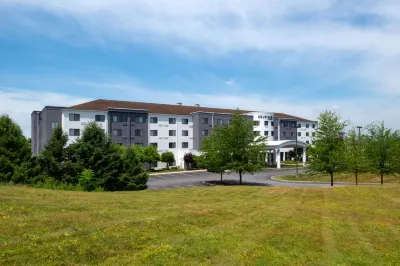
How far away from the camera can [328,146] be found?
100 ft

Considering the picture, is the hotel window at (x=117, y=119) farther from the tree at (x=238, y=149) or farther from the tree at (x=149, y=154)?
the tree at (x=238, y=149)

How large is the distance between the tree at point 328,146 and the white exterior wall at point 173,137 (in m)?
34.1

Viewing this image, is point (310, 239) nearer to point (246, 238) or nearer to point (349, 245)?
point (349, 245)

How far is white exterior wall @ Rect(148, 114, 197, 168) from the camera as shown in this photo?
62625mm

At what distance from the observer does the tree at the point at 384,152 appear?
33531 millimetres

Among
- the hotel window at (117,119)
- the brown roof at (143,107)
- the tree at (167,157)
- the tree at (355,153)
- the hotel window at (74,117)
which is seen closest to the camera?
the tree at (355,153)

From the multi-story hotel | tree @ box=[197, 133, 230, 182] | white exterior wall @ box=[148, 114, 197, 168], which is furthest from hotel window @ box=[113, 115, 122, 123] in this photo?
tree @ box=[197, 133, 230, 182]

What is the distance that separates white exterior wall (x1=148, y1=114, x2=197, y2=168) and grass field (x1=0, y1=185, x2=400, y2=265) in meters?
46.9

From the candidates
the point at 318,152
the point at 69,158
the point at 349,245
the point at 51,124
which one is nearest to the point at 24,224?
the point at 349,245

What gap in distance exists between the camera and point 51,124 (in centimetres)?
5644

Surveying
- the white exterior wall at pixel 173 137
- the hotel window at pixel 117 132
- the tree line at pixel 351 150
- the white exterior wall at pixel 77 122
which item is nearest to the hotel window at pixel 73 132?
the white exterior wall at pixel 77 122

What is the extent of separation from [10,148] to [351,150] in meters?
35.2

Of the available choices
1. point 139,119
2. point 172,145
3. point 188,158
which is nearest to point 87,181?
point 139,119

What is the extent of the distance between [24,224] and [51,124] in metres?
51.9
